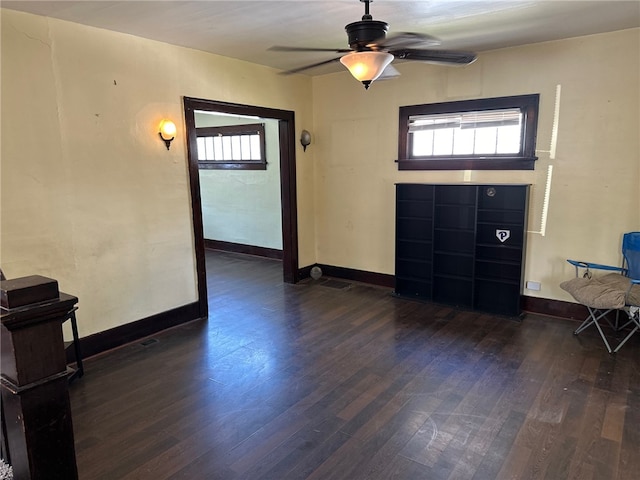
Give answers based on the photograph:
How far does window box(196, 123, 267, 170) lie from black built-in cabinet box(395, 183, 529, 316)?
9.35ft

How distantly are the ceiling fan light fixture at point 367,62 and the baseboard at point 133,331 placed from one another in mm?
2821

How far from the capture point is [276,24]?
3.34 meters

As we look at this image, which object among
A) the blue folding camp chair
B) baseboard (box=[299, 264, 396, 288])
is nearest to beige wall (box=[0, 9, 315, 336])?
baseboard (box=[299, 264, 396, 288])

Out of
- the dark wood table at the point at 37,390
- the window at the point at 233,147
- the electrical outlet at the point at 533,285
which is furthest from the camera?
the window at the point at 233,147

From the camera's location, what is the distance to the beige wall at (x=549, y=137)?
3.78 metres

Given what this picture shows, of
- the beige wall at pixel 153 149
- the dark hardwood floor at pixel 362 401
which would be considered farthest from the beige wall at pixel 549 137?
the dark hardwood floor at pixel 362 401

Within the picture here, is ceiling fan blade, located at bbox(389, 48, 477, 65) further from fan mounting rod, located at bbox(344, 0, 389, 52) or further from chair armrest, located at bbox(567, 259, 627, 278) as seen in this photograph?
chair armrest, located at bbox(567, 259, 627, 278)

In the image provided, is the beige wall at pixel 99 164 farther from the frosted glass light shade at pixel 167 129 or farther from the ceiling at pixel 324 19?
the ceiling at pixel 324 19

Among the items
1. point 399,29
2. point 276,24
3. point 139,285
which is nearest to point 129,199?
point 139,285

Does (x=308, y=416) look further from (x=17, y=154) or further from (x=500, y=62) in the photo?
(x=500, y=62)

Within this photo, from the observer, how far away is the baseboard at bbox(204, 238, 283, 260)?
6914mm

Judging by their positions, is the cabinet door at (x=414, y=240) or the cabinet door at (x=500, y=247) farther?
the cabinet door at (x=414, y=240)

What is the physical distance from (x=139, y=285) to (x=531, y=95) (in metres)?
4.11

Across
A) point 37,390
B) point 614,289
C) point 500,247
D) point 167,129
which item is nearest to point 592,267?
point 614,289
